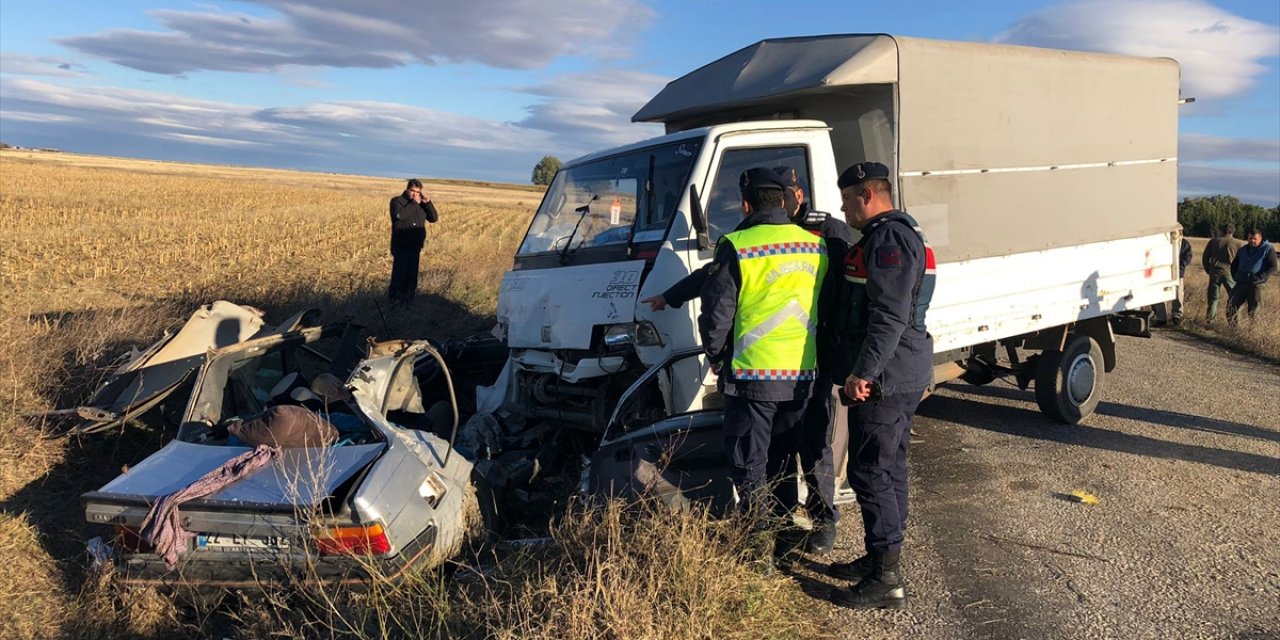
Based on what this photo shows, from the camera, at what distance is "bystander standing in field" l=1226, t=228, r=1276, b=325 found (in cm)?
1209

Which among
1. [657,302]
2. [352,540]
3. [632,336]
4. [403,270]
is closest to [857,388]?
[657,302]

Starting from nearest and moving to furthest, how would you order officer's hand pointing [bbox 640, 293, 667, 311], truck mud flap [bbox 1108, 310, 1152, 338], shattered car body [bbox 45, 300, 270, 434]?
officer's hand pointing [bbox 640, 293, 667, 311] < shattered car body [bbox 45, 300, 270, 434] < truck mud flap [bbox 1108, 310, 1152, 338]

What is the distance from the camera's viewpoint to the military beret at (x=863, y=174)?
3455mm

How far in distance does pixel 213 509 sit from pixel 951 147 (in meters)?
4.56

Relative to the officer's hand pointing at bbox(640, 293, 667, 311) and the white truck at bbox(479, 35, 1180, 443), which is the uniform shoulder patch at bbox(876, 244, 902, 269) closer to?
the officer's hand pointing at bbox(640, 293, 667, 311)

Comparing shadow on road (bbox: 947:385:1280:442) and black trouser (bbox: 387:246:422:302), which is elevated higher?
black trouser (bbox: 387:246:422:302)

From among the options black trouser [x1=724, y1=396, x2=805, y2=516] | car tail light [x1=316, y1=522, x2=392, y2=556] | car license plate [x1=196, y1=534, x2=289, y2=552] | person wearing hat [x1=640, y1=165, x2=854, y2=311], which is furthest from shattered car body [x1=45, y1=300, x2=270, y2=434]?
black trouser [x1=724, y1=396, x2=805, y2=516]

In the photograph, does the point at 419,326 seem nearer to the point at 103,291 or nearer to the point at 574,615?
the point at 103,291

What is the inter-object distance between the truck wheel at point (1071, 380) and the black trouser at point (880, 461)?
3.59 meters

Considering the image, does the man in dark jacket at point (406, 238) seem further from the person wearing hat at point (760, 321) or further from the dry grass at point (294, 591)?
the person wearing hat at point (760, 321)

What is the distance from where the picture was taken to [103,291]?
11.3 meters

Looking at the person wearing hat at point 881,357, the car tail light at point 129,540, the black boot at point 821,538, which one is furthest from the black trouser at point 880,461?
the car tail light at point 129,540

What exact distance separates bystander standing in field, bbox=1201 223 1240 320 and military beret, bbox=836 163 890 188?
12.5m

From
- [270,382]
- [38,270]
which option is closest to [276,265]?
[38,270]
